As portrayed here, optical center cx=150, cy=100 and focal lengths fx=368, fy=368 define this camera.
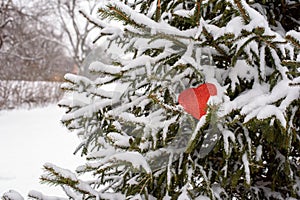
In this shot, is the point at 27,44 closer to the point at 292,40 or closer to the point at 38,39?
the point at 38,39

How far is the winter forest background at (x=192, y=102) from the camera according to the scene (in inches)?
55.2

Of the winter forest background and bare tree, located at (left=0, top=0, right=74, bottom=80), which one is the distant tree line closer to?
bare tree, located at (left=0, top=0, right=74, bottom=80)

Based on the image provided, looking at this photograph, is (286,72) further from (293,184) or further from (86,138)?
(86,138)

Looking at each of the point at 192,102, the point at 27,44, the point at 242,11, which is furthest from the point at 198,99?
the point at 27,44

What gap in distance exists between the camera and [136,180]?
1736mm

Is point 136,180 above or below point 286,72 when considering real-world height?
below

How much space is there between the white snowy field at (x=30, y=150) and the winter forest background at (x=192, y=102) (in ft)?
13.2

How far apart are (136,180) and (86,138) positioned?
0.61 metres

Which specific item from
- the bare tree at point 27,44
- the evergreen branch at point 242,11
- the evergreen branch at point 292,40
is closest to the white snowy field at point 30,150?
the bare tree at point 27,44

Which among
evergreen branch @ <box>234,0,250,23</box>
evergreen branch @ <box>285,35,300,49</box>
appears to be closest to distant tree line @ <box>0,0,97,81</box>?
evergreen branch @ <box>234,0,250,23</box>

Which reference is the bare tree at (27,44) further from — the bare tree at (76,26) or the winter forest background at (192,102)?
the winter forest background at (192,102)

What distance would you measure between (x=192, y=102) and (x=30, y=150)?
295 inches

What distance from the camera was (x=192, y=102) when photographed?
1494 mm

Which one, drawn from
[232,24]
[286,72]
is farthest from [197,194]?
[232,24]
